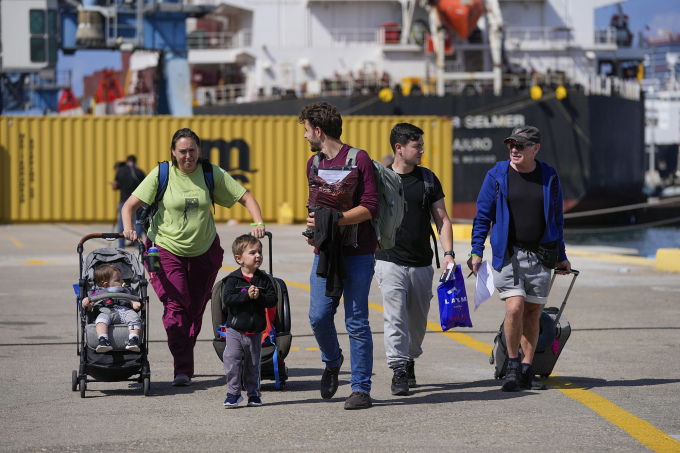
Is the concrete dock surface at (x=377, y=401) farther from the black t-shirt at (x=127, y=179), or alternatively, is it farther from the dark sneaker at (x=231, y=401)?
the black t-shirt at (x=127, y=179)

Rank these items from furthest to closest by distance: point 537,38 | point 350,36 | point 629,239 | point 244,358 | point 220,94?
point 220,94 → point 537,38 → point 350,36 → point 629,239 → point 244,358

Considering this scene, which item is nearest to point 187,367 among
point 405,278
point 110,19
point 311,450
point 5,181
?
point 405,278

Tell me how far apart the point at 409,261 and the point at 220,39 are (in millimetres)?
38562

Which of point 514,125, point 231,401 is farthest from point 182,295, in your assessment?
point 514,125

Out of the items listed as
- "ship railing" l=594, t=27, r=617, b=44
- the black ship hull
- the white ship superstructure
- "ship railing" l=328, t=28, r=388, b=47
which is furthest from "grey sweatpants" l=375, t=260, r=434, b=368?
"ship railing" l=594, t=27, r=617, b=44

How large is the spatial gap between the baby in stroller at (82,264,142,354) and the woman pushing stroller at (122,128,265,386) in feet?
0.84

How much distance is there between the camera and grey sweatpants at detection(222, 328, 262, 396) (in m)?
5.95

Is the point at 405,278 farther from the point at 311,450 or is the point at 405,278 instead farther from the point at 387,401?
the point at 311,450

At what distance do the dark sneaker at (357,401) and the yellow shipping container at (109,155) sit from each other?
71.4ft

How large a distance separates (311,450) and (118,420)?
132 centimetres

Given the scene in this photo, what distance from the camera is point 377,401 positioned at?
20.1 feet

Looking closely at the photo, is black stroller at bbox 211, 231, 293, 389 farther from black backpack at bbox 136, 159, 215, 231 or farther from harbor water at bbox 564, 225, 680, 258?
harbor water at bbox 564, 225, 680, 258

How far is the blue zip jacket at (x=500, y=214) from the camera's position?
249 inches

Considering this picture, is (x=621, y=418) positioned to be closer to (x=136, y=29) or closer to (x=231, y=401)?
(x=231, y=401)
